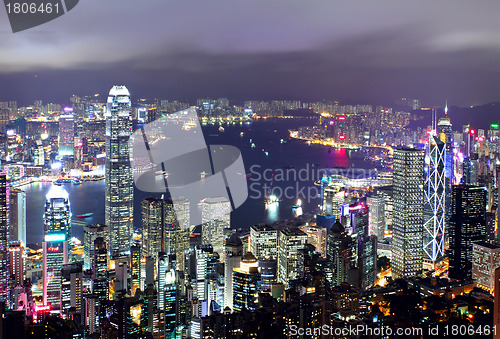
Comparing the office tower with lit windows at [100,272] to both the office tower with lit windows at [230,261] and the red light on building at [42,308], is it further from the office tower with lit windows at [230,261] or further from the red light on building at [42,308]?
the office tower with lit windows at [230,261]

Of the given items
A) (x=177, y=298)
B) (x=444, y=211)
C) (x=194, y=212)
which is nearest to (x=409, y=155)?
(x=444, y=211)

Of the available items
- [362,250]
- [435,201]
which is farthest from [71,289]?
[435,201]

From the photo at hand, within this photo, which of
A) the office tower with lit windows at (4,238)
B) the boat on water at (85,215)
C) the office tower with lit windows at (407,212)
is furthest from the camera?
the boat on water at (85,215)

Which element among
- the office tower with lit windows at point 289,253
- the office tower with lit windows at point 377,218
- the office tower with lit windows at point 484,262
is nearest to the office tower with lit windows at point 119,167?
the office tower with lit windows at point 289,253

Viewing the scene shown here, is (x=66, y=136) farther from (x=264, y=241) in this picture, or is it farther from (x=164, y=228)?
(x=264, y=241)

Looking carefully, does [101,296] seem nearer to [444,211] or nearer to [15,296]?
[15,296]

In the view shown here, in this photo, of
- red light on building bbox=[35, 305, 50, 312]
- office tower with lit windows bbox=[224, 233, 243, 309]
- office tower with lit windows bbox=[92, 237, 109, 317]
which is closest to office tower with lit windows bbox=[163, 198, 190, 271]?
office tower with lit windows bbox=[224, 233, 243, 309]

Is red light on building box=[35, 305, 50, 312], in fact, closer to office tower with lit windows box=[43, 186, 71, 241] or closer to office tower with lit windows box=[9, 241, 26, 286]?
office tower with lit windows box=[9, 241, 26, 286]
